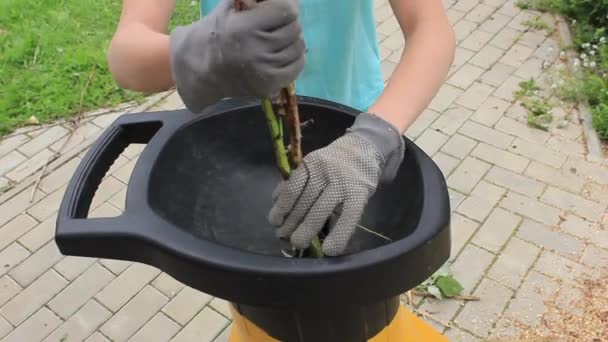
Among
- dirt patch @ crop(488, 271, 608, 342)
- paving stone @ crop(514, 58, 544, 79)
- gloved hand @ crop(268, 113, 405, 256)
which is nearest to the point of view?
gloved hand @ crop(268, 113, 405, 256)

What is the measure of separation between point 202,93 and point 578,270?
1.73 meters

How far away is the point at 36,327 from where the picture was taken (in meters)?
2.11

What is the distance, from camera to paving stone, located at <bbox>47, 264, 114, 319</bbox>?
7.08ft

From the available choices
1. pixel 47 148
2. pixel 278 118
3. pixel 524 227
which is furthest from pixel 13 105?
pixel 278 118

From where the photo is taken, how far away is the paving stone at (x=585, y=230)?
A: 226cm

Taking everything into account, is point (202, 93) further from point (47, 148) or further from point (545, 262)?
point (47, 148)

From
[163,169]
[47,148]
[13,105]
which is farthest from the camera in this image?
[13,105]

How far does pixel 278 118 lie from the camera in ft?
3.07

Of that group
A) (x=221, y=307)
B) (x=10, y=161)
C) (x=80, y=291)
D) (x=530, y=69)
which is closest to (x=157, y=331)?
(x=221, y=307)

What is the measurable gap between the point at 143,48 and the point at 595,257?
175cm

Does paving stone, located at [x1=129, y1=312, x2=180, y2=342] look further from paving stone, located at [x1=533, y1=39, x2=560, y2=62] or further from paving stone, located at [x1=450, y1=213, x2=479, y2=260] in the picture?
paving stone, located at [x1=533, y1=39, x2=560, y2=62]

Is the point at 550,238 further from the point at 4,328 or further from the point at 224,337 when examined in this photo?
the point at 4,328

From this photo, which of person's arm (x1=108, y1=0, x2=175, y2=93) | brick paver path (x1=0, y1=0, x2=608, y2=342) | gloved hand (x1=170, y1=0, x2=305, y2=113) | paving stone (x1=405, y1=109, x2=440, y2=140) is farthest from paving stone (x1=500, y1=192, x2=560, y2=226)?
gloved hand (x1=170, y1=0, x2=305, y2=113)

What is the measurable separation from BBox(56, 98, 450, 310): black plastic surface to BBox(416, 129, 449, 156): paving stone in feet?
5.23
